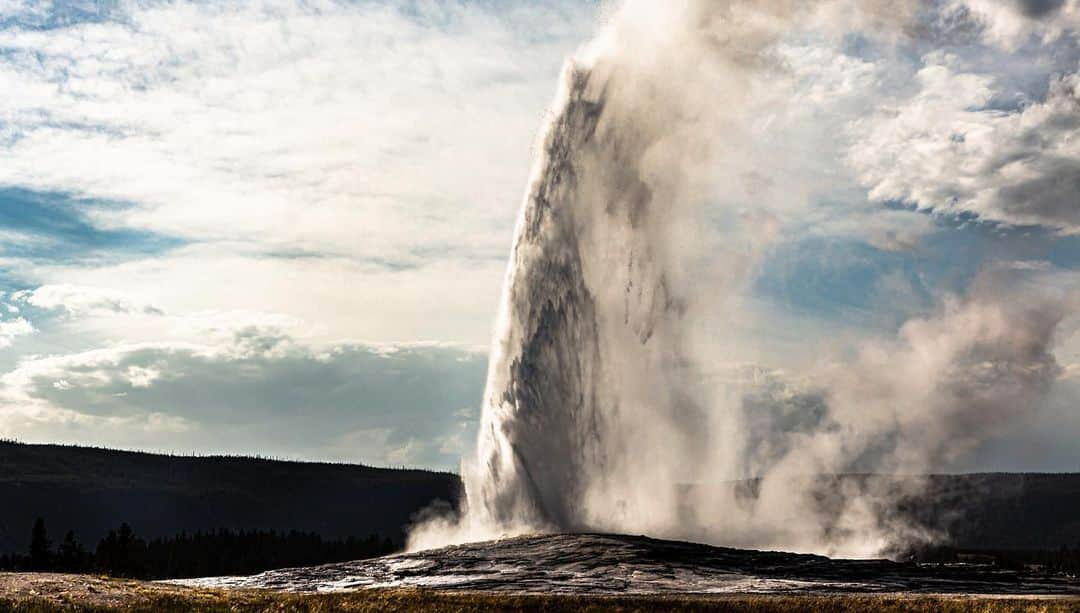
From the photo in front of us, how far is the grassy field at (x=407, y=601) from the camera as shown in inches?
1361

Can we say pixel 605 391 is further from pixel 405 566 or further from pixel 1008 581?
pixel 1008 581

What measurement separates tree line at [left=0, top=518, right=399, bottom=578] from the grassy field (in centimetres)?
5951

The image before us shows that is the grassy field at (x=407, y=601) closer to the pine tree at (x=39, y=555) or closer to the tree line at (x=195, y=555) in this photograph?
the pine tree at (x=39, y=555)

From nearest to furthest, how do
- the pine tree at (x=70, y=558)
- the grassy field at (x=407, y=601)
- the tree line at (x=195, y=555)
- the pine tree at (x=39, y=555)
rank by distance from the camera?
the grassy field at (x=407, y=601)
the pine tree at (x=39, y=555)
the pine tree at (x=70, y=558)
the tree line at (x=195, y=555)

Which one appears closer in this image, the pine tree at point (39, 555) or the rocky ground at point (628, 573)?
the rocky ground at point (628, 573)

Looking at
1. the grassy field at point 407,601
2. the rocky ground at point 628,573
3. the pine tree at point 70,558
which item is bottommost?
the grassy field at point 407,601

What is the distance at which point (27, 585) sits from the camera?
36.2m

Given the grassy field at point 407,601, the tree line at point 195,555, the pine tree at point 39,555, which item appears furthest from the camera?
the tree line at point 195,555

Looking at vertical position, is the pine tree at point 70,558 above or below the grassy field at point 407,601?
above

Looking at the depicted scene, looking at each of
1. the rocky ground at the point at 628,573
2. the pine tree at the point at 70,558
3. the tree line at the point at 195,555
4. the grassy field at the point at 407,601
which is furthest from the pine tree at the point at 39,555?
the grassy field at the point at 407,601

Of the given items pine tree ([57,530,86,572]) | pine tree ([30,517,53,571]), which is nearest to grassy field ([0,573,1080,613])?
pine tree ([30,517,53,571])

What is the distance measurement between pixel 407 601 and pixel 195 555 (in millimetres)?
86861

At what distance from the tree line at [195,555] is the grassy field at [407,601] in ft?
195

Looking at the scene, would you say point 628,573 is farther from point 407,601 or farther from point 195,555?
point 195,555
